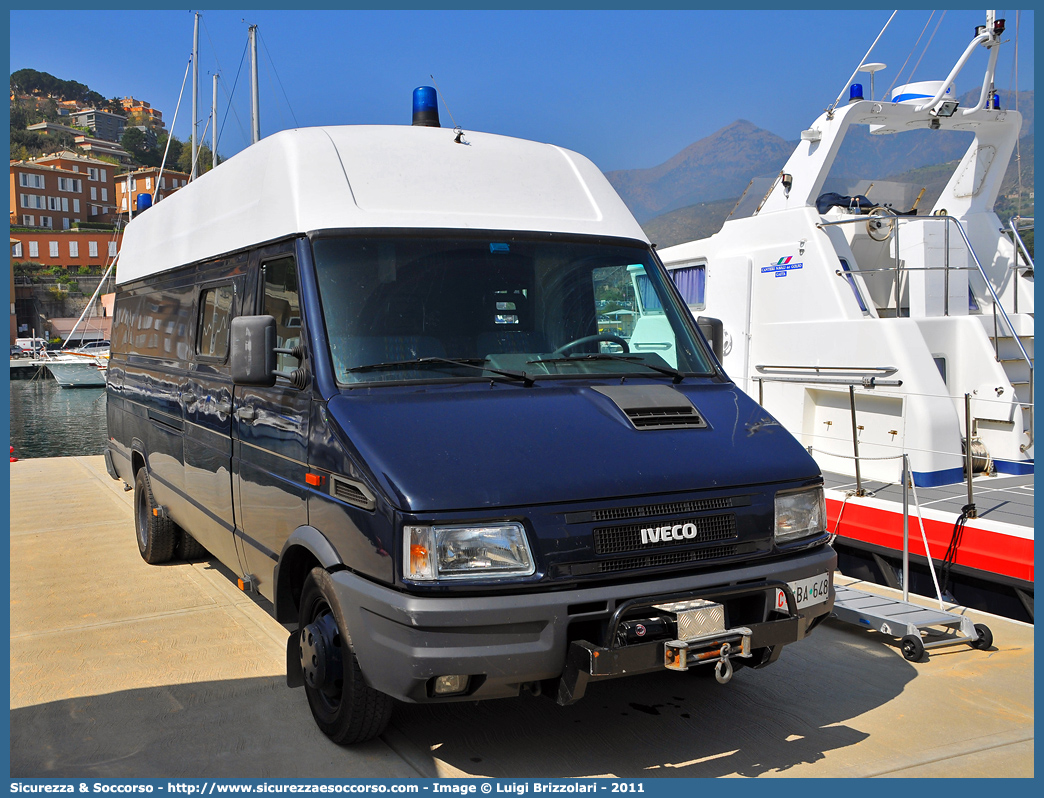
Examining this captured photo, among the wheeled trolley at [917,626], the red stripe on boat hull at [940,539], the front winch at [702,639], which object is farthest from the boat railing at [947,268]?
the front winch at [702,639]

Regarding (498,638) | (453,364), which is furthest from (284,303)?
(498,638)

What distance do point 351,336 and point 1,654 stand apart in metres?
2.14

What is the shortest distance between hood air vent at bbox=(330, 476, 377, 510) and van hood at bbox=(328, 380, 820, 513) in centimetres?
Result: 10

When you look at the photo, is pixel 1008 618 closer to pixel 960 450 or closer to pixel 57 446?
pixel 960 450

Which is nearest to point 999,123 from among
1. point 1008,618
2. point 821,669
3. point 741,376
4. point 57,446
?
point 741,376

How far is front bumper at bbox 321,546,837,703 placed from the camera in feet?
11.4

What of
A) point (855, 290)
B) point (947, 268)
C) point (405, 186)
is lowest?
point (855, 290)

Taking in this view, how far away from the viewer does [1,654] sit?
4.27 meters

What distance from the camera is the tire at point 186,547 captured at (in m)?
7.70

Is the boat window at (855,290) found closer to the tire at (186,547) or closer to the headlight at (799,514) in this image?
the headlight at (799,514)

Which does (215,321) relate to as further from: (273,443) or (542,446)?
(542,446)

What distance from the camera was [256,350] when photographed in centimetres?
434

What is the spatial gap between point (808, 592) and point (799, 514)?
34 cm

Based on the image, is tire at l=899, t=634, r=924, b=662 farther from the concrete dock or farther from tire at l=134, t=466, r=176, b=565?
tire at l=134, t=466, r=176, b=565
